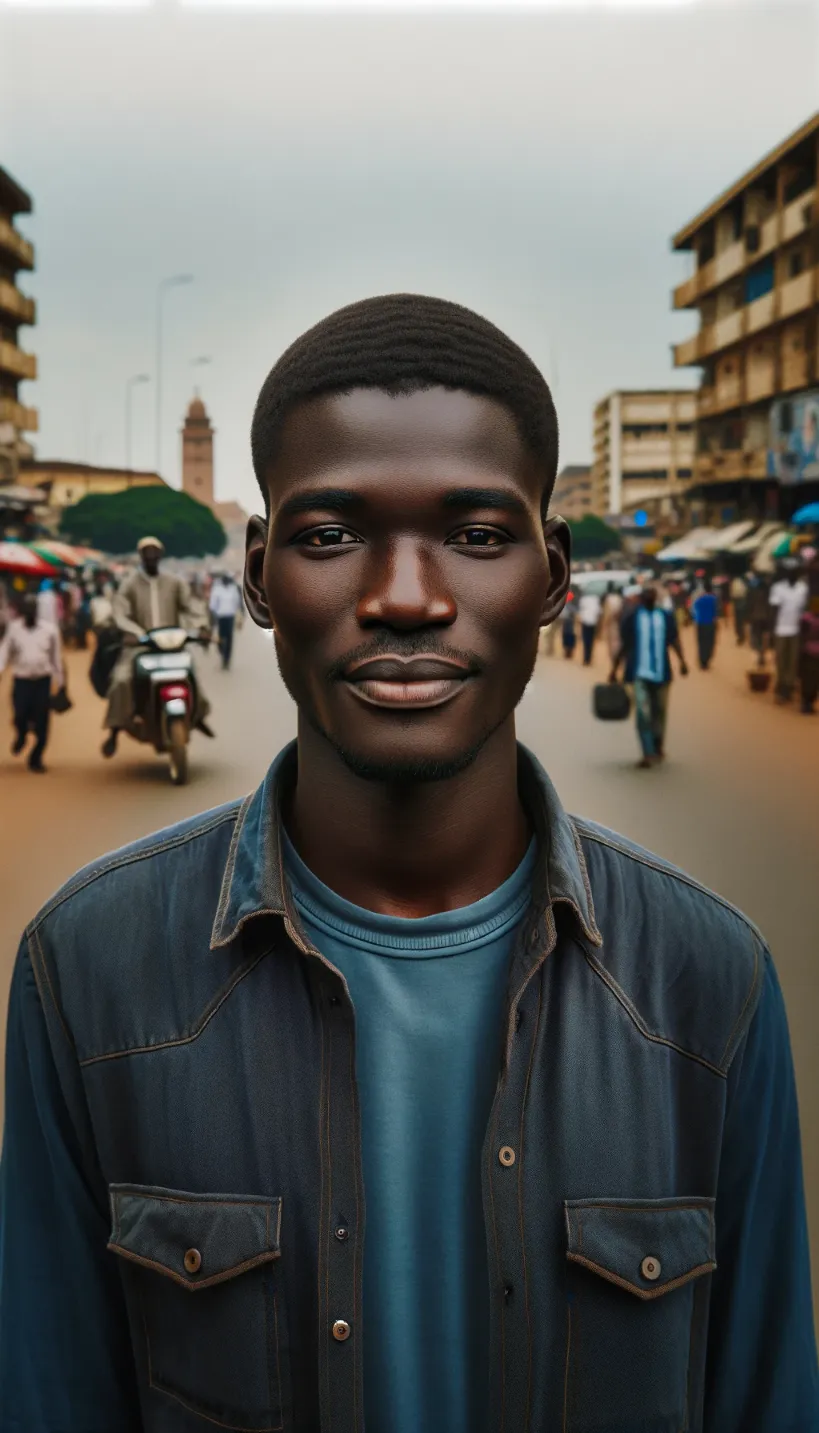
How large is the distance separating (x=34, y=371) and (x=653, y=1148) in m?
6.20

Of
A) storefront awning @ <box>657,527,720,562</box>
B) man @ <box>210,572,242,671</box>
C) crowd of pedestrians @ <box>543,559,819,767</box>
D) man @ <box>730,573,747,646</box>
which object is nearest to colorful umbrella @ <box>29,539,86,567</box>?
man @ <box>210,572,242,671</box>

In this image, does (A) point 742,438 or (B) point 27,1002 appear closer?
(B) point 27,1002

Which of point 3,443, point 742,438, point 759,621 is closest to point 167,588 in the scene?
point 3,443

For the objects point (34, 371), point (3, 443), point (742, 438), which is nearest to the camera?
point (34, 371)

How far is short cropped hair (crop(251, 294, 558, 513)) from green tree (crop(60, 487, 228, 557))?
18.4ft

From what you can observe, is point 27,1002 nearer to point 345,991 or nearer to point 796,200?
point 345,991

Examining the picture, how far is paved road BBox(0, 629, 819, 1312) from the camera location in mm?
6219

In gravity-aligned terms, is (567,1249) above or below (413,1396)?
above

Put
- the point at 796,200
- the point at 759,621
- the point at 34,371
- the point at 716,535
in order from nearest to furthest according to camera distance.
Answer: the point at 34,371 → the point at 796,200 → the point at 716,535 → the point at 759,621

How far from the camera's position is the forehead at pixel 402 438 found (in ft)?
3.98

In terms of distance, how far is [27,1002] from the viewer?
1308mm

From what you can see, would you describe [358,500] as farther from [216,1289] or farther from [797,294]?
[797,294]

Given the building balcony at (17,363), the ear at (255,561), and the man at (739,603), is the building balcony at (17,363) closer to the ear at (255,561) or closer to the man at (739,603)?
the ear at (255,561)

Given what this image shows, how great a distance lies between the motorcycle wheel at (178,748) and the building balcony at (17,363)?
2.11m
